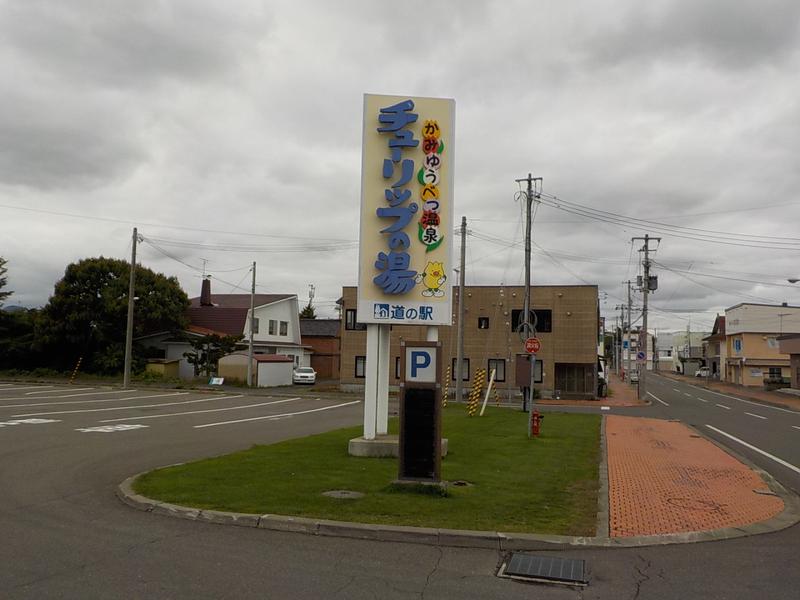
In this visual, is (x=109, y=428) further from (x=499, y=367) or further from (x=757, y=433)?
(x=499, y=367)

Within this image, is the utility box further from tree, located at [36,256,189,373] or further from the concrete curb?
tree, located at [36,256,189,373]

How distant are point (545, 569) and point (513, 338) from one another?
38487mm

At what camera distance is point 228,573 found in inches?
231

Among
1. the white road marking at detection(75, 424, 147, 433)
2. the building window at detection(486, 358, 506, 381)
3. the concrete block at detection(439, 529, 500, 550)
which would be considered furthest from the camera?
the building window at detection(486, 358, 506, 381)

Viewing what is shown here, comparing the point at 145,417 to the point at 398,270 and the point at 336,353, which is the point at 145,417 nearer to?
the point at 398,270

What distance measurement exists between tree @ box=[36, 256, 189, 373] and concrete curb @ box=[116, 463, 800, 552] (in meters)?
40.6

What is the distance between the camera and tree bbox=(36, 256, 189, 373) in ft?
148

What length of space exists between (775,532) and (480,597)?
15.1 feet

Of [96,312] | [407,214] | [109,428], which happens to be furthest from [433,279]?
[96,312]

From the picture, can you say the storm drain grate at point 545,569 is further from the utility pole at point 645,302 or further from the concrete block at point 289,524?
the utility pole at point 645,302

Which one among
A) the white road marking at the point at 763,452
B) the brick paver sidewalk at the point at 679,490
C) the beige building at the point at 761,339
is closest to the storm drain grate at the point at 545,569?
the brick paver sidewalk at the point at 679,490

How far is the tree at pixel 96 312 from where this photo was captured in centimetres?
4512

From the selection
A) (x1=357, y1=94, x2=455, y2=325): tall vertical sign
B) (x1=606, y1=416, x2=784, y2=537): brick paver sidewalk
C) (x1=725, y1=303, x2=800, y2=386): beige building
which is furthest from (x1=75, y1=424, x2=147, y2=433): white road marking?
(x1=725, y1=303, x2=800, y2=386): beige building

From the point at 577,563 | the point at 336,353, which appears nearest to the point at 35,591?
the point at 577,563
